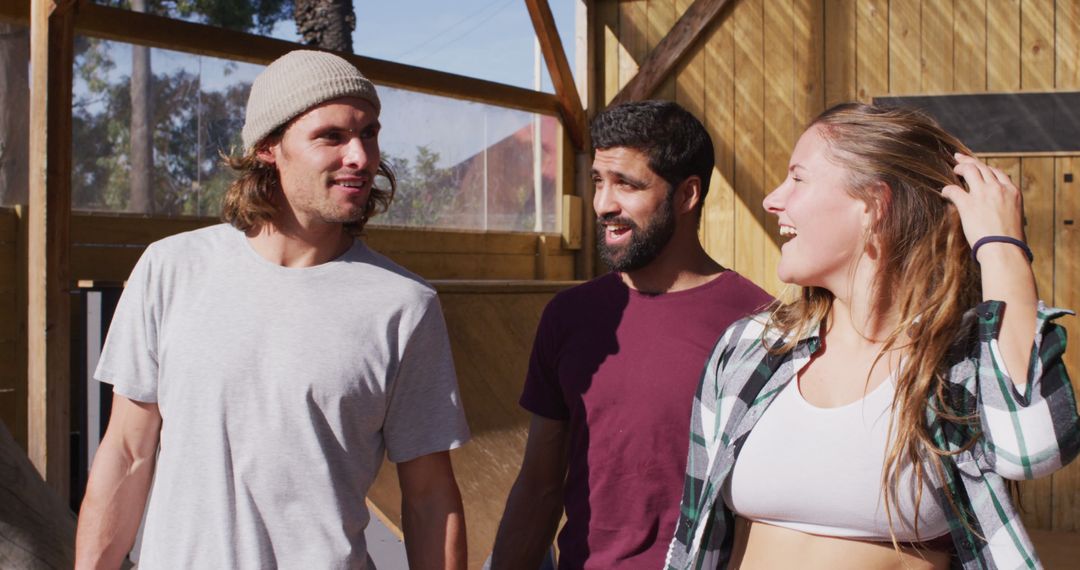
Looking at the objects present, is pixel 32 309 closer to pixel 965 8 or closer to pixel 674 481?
pixel 674 481

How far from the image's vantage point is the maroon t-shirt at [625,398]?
199 cm

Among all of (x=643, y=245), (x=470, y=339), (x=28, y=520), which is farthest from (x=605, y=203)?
(x=470, y=339)

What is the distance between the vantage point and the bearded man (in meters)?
2.01

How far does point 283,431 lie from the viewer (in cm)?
180

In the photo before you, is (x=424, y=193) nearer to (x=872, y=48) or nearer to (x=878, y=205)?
(x=872, y=48)

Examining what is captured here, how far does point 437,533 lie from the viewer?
1.94 m

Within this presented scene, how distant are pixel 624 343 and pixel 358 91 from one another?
2.22ft

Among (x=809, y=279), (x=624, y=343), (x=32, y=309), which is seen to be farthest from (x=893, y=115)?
(x=32, y=309)

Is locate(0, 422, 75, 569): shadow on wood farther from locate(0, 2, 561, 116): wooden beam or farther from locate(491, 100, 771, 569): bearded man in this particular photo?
locate(0, 2, 561, 116): wooden beam

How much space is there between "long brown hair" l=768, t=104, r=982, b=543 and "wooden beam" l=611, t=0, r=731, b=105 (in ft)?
17.6

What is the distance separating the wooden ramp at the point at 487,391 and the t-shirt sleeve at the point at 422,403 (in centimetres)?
131

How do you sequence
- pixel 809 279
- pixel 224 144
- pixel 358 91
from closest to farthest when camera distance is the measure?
pixel 809 279 < pixel 358 91 < pixel 224 144

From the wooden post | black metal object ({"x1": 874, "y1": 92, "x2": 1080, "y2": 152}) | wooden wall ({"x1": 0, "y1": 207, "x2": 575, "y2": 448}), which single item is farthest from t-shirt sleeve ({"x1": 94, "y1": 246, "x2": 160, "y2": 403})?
black metal object ({"x1": 874, "y1": 92, "x2": 1080, "y2": 152})

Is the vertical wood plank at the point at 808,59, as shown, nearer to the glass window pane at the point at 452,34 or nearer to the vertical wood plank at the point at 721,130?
the vertical wood plank at the point at 721,130
